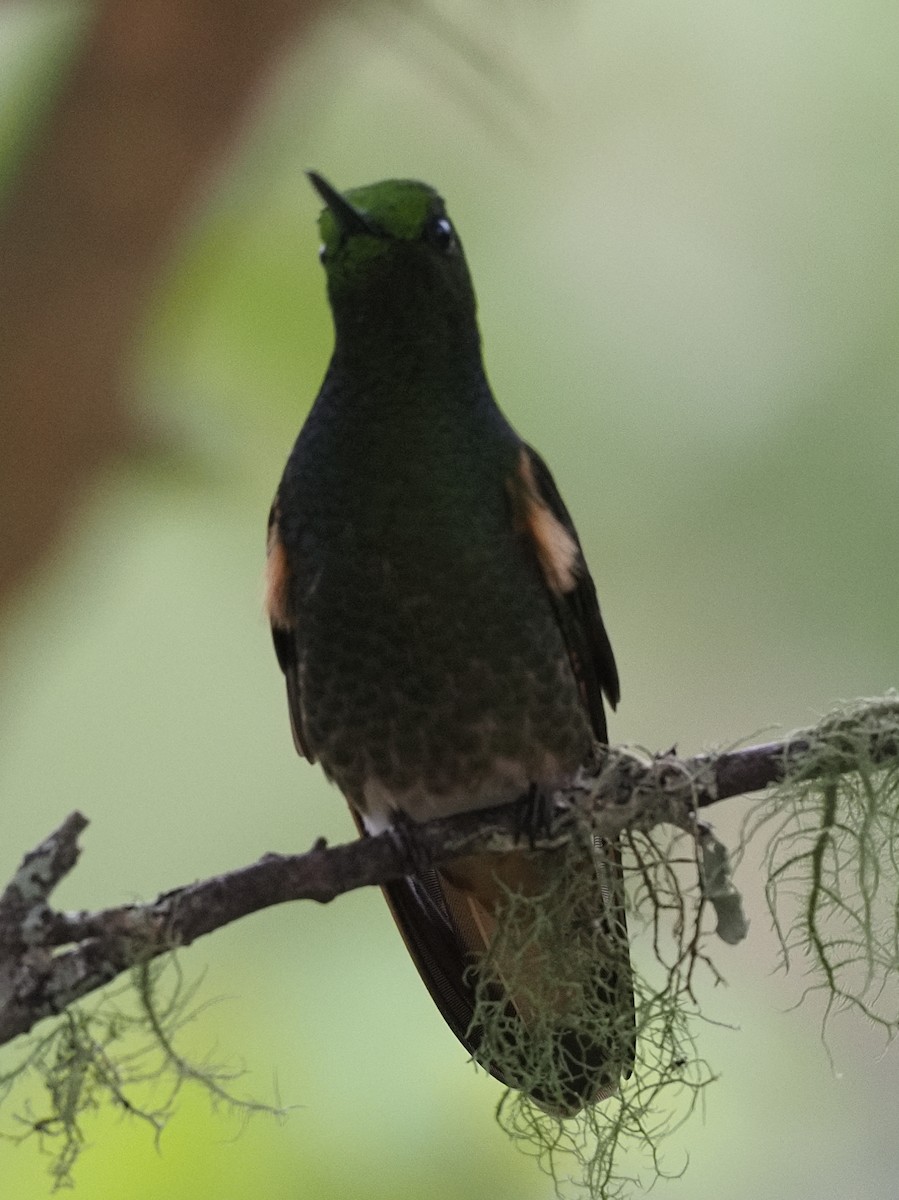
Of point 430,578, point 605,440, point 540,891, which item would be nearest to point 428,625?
point 430,578

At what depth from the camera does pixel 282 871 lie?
1345 mm

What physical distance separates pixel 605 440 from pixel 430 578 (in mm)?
1770

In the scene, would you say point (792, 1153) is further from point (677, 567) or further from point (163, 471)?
point (163, 471)

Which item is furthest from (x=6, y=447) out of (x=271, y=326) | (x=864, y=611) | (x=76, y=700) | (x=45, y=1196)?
(x=864, y=611)

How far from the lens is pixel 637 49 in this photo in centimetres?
315

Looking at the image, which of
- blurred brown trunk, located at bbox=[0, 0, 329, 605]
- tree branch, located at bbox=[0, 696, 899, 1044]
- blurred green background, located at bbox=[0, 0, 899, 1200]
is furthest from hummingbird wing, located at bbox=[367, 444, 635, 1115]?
blurred green background, located at bbox=[0, 0, 899, 1200]

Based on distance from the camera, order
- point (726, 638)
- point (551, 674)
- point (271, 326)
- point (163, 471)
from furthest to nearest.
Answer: point (726, 638) → point (271, 326) → point (163, 471) → point (551, 674)

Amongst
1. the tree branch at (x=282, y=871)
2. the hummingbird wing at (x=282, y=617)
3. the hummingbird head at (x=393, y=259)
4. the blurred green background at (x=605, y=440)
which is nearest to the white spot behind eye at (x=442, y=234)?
the hummingbird head at (x=393, y=259)

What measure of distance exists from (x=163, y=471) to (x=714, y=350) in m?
1.39

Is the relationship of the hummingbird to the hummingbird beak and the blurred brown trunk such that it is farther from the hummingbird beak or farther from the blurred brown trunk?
the blurred brown trunk

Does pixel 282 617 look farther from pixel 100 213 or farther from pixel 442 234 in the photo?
pixel 100 213

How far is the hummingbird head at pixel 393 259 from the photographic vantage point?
162cm

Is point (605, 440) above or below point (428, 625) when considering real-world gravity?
above

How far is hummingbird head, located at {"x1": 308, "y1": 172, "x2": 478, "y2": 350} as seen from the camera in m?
1.62
